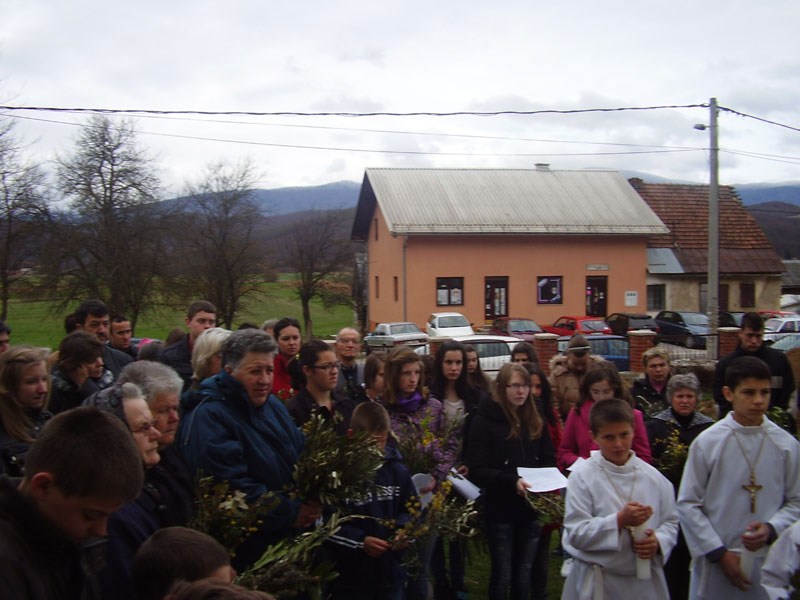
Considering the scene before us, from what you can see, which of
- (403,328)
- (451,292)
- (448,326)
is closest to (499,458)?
(403,328)

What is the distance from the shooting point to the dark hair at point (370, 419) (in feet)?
13.4

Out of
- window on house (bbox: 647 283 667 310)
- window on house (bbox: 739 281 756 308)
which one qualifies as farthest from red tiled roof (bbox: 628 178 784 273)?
window on house (bbox: 647 283 667 310)

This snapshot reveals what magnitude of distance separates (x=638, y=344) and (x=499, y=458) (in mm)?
13676

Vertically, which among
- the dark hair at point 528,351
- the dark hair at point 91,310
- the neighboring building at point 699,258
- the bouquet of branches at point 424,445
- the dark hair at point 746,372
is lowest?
the bouquet of branches at point 424,445

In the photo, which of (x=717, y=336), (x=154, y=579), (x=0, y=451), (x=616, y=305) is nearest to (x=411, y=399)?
(x=0, y=451)

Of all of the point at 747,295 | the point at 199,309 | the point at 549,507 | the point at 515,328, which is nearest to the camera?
the point at 549,507

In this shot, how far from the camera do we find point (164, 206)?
81.8 ft

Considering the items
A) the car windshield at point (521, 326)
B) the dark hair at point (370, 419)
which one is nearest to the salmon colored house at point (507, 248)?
the car windshield at point (521, 326)

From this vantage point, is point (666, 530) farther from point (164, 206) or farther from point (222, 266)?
point (222, 266)

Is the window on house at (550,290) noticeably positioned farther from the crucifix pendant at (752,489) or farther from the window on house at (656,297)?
the crucifix pendant at (752,489)

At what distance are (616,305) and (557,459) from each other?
1171 inches

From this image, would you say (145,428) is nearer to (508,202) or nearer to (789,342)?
(789,342)

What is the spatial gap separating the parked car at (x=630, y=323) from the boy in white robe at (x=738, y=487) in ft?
83.9

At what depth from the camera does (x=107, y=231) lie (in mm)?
22828
